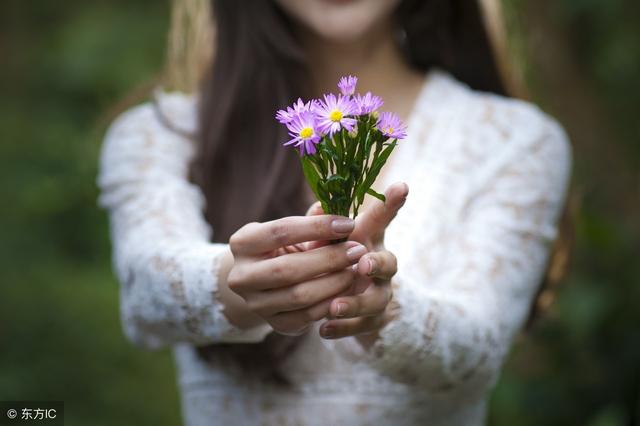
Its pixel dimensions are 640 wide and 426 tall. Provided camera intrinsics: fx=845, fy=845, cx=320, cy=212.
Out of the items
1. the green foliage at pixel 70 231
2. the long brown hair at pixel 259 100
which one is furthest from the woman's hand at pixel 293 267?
the green foliage at pixel 70 231

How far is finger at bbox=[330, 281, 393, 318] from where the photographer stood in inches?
32.3

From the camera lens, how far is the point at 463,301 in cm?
114

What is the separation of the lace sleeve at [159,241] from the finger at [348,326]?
15 centimetres

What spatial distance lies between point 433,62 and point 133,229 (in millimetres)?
658

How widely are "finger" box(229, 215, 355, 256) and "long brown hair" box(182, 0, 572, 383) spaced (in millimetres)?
388

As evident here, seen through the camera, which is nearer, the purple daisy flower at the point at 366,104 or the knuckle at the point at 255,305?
the purple daisy flower at the point at 366,104

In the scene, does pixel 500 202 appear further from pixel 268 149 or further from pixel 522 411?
pixel 522 411

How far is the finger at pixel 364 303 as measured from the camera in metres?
0.82

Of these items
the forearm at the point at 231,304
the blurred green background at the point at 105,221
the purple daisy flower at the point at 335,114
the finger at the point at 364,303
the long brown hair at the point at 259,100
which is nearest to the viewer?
the purple daisy flower at the point at 335,114

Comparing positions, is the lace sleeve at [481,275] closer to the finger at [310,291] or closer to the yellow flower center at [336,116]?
the finger at [310,291]

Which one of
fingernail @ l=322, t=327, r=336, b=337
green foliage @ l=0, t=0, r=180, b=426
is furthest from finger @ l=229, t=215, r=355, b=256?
green foliage @ l=0, t=0, r=180, b=426

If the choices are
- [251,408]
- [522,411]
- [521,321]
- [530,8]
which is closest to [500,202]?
[521,321]

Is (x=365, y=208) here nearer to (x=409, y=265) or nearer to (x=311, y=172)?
(x=409, y=265)

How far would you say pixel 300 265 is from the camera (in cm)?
81
